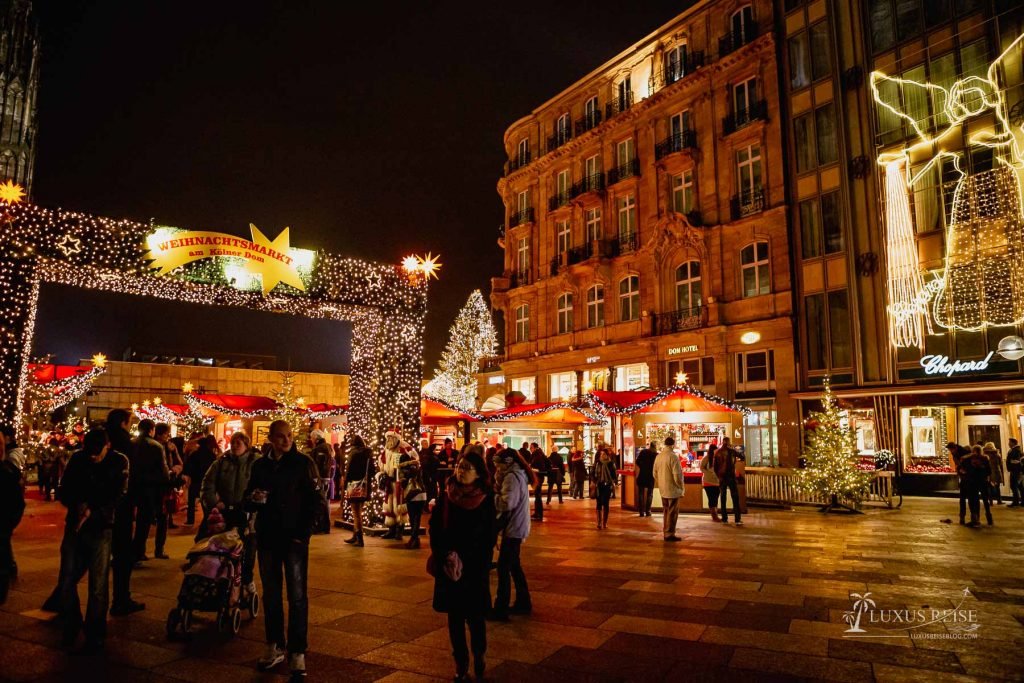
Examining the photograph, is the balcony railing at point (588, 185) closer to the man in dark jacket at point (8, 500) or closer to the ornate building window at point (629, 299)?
the ornate building window at point (629, 299)

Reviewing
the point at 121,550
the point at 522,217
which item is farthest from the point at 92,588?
the point at 522,217

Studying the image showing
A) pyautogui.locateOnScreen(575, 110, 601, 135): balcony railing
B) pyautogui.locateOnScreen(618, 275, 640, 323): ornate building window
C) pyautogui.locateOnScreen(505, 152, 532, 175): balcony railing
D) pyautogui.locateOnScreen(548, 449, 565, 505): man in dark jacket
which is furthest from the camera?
pyautogui.locateOnScreen(505, 152, 532, 175): balcony railing

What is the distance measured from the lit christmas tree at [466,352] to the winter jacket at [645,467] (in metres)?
29.5

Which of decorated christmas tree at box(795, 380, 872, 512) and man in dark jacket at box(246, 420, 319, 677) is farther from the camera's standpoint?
decorated christmas tree at box(795, 380, 872, 512)

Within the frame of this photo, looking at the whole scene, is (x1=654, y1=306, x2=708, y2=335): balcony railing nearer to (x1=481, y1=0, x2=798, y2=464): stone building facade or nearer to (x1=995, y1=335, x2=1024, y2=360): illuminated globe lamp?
(x1=481, y1=0, x2=798, y2=464): stone building facade

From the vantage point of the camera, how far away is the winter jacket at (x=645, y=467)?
42.8 feet

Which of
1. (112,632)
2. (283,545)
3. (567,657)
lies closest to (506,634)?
(567,657)

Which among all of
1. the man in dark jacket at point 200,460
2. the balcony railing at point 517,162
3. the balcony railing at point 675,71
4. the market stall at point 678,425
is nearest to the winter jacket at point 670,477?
the market stall at point 678,425

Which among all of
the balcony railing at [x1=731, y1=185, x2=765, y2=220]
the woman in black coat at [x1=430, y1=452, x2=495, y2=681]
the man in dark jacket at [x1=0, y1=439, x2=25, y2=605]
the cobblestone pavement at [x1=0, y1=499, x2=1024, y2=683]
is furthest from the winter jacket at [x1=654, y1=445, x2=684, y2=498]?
the balcony railing at [x1=731, y1=185, x2=765, y2=220]

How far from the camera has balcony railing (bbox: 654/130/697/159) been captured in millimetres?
27641

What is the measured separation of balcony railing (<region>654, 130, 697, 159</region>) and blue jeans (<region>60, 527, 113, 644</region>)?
26476 millimetres

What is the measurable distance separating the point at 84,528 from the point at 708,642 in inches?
205

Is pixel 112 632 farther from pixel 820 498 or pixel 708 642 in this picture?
pixel 820 498

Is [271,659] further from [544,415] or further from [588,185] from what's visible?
[588,185]
